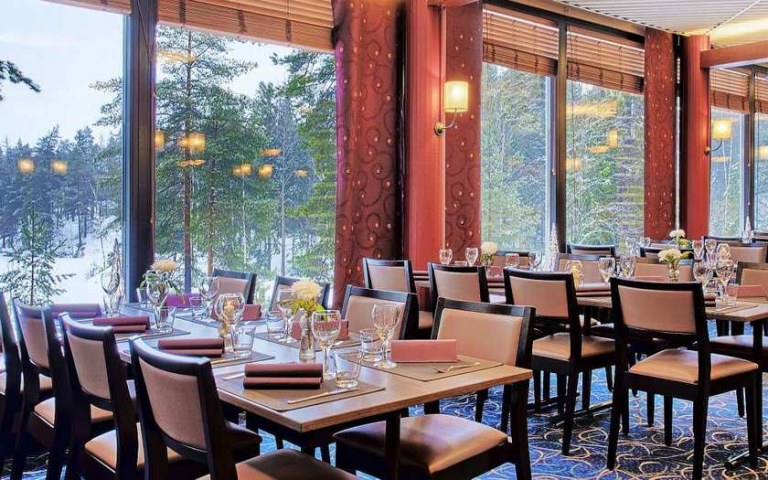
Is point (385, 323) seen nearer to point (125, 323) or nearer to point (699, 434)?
point (125, 323)

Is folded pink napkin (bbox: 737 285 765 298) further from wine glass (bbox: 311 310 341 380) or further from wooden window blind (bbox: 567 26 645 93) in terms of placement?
wooden window blind (bbox: 567 26 645 93)

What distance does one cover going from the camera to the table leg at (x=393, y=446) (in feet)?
6.76

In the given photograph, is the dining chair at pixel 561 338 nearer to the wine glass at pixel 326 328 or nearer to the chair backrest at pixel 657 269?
the chair backrest at pixel 657 269

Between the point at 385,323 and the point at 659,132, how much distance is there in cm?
694

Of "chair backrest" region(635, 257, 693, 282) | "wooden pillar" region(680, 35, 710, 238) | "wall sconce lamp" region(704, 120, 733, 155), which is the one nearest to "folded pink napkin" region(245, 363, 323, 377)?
"chair backrest" region(635, 257, 693, 282)

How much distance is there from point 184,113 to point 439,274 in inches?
82.1

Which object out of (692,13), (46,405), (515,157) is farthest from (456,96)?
(46,405)

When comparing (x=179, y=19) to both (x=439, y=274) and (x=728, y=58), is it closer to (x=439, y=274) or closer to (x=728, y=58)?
(x=439, y=274)

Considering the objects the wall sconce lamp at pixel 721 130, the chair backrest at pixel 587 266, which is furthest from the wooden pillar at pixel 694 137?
the chair backrest at pixel 587 266

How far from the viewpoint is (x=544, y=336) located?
14.1 feet

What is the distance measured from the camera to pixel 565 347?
3.87 m

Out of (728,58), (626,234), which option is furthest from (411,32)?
(728,58)

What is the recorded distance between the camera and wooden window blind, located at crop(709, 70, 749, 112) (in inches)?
373

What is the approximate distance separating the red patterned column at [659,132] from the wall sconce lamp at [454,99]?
11.1 feet
